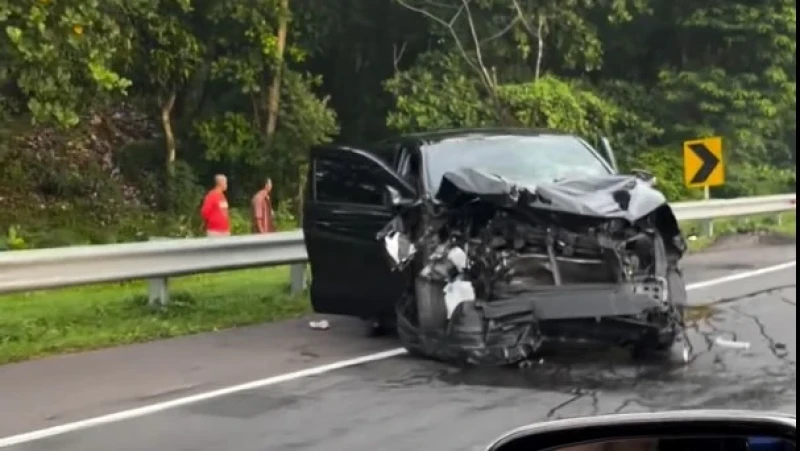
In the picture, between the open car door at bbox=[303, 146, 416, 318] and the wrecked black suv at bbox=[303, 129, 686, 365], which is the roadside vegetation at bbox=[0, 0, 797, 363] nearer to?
the open car door at bbox=[303, 146, 416, 318]

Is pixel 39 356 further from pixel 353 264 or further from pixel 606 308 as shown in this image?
pixel 606 308

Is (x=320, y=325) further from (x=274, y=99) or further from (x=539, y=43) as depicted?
(x=539, y=43)

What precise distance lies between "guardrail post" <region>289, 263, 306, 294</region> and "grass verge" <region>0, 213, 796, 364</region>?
156 millimetres

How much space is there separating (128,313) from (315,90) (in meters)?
22.1

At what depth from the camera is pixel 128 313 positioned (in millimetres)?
11688

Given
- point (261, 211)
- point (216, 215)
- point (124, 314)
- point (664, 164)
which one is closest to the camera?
point (124, 314)

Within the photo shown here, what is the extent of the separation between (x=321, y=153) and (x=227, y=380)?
9.71 feet

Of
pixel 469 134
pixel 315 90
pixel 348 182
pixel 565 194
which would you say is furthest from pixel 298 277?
pixel 315 90

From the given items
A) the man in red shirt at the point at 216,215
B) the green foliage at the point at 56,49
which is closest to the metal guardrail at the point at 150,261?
the man in red shirt at the point at 216,215

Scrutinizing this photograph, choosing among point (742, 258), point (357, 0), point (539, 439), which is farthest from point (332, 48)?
point (539, 439)

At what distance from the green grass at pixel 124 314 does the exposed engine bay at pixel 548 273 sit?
8.78ft

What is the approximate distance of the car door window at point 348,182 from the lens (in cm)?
1023

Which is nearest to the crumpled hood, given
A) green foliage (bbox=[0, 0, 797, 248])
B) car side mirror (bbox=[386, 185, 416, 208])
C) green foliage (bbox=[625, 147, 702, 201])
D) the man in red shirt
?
car side mirror (bbox=[386, 185, 416, 208])

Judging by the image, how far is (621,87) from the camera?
34.1 meters
